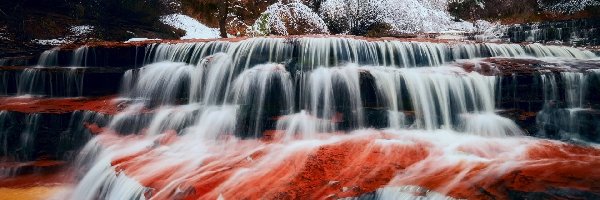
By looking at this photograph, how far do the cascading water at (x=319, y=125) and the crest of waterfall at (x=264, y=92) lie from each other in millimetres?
23

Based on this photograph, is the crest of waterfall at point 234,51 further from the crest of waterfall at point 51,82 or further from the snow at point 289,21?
the snow at point 289,21

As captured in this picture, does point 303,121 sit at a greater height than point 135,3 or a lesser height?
lesser

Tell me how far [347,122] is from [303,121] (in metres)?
0.81

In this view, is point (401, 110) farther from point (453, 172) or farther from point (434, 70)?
point (453, 172)

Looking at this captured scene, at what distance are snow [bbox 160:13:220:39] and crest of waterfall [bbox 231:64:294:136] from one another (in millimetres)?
9455

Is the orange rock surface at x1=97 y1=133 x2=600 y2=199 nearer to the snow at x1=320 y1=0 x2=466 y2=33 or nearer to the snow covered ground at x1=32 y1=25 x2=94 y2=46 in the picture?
the snow covered ground at x1=32 y1=25 x2=94 y2=46

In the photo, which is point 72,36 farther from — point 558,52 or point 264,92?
point 558,52

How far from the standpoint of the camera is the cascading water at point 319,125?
5043mm

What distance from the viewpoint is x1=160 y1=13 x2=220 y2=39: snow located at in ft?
57.4

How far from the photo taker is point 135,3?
663 inches

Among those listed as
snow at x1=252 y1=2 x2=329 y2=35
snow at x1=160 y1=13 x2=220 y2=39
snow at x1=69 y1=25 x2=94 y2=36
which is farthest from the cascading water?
snow at x1=252 y1=2 x2=329 y2=35

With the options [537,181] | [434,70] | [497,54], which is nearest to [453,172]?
[537,181]

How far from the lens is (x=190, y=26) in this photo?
18.1m

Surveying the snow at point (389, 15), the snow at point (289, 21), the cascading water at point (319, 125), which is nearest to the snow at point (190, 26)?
the snow at point (289, 21)
